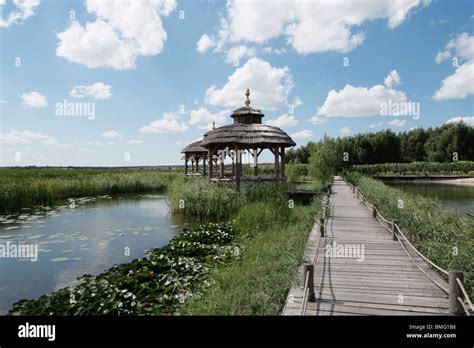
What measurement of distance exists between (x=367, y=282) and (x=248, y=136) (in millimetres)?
10336

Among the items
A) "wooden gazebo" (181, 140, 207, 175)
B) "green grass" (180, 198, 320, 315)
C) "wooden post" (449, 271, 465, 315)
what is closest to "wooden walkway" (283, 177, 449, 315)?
"wooden post" (449, 271, 465, 315)

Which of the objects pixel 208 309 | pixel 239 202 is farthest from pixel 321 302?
pixel 239 202

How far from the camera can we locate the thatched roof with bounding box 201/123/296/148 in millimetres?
14273

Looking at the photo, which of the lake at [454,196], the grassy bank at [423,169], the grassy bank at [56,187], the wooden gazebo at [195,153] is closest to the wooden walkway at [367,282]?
the lake at [454,196]

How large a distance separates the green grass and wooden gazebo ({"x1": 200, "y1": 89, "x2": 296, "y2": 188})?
6.02 m

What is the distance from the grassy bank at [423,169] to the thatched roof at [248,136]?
29.1m

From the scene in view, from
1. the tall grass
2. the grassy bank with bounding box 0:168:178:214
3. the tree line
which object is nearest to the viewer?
the tall grass

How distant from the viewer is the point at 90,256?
7.64 metres

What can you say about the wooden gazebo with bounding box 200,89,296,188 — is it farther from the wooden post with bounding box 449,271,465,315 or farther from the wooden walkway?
the wooden post with bounding box 449,271,465,315

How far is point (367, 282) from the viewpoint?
4766mm

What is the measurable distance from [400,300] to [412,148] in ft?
178

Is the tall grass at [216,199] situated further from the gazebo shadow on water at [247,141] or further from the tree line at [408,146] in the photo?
the tree line at [408,146]

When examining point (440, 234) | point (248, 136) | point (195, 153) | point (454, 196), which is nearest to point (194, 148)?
point (195, 153)

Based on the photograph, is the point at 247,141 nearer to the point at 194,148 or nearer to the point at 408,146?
the point at 194,148
